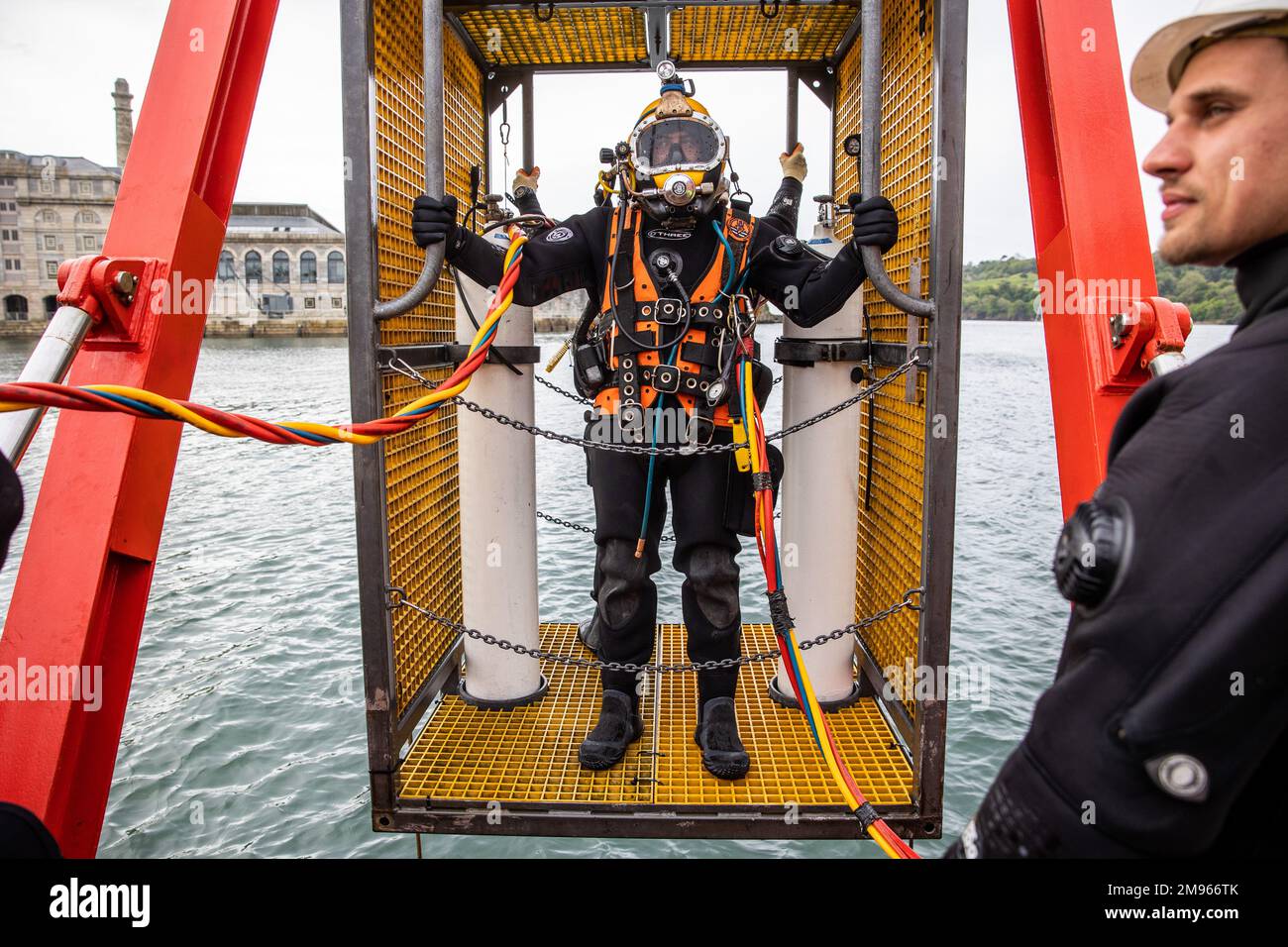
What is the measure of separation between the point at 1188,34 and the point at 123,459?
2.53 m

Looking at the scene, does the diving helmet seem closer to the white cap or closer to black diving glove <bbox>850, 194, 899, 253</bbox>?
black diving glove <bbox>850, 194, 899, 253</bbox>

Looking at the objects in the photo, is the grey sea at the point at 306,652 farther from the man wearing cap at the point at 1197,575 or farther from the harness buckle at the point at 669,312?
the man wearing cap at the point at 1197,575

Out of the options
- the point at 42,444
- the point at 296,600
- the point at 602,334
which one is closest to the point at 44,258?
the point at 42,444

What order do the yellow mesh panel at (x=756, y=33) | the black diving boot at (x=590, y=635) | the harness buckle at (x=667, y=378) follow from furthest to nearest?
the black diving boot at (x=590, y=635) → the yellow mesh panel at (x=756, y=33) → the harness buckle at (x=667, y=378)

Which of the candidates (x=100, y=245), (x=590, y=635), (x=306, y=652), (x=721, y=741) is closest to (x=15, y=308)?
(x=100, y=245)

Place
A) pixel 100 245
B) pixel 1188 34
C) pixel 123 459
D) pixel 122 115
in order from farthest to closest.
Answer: pixel 122 115, pixel 100 245, pixel 123 459, pixel 1188 34

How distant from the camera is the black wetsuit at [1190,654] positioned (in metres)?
0.87

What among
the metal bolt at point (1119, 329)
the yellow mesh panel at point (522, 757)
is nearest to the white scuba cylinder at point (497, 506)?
the yellow mesh panel at point (522, 757)

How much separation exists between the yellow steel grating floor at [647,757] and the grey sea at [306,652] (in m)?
0.65

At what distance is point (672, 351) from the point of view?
3418 millimetres

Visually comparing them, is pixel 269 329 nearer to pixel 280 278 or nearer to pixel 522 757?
pixel 280 278

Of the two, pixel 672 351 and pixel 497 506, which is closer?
pixel 672 351

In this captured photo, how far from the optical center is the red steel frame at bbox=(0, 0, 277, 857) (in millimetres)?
2160

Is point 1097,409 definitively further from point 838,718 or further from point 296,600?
point 296,600
